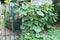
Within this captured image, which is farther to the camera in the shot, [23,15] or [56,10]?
[56,10]

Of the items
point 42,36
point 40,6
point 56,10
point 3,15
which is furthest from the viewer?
point 56,10

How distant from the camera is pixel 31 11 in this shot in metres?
4.89

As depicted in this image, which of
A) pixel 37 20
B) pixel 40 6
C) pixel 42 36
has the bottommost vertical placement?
pixel 42 36

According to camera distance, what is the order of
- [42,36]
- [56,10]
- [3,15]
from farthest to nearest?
[56,10] → [42,36] → [3,15]

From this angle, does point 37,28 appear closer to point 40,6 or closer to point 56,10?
point 40,6

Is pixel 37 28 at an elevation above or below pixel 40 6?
below

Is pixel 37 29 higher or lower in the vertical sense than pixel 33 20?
lower

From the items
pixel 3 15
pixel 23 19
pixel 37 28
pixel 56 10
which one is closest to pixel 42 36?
pixel 37 28

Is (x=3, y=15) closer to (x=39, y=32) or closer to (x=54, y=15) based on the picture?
(x=39, y=32)

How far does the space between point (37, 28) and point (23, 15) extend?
48 cm

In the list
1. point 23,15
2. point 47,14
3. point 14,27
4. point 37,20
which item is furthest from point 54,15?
point 14,27

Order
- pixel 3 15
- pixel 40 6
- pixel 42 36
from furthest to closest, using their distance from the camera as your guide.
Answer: pixel 40 6
pixel 42 36
pixel 3 15

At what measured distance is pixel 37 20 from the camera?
502cm

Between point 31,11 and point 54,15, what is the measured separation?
83 cm
